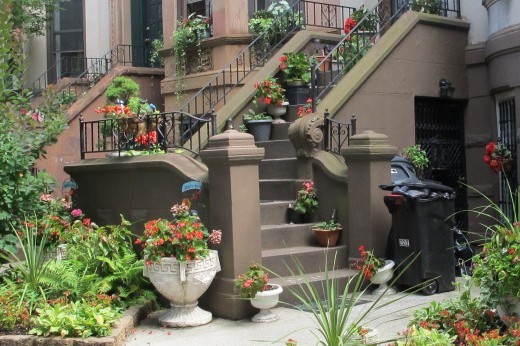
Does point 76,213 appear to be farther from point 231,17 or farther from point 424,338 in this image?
point 424,338

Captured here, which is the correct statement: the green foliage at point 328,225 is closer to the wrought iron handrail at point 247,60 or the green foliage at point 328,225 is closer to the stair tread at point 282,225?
the stair tread at point 282,225

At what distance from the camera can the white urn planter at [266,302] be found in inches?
295

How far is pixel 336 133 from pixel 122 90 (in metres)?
6.11

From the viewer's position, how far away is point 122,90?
1508 centimetres

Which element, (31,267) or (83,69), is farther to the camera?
(83,69)

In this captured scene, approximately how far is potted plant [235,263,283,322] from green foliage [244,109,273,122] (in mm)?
4160

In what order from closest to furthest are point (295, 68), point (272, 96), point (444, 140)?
point (272, 96) < point (295, 68) < point (444, 140)

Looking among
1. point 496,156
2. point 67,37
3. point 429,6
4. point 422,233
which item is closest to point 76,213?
point 422,233

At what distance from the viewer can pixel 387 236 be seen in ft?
29.7

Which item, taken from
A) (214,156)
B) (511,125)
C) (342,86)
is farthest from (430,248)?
(511,125)

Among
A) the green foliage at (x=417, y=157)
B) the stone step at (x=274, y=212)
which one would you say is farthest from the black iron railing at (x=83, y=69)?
the stone step at (x=274, y=212)

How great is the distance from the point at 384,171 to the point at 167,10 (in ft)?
24.9

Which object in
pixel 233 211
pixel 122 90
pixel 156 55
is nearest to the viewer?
pixel 233 211

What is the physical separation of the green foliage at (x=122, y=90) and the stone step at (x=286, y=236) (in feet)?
22.0
